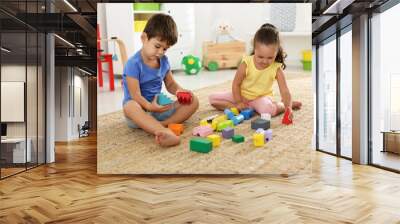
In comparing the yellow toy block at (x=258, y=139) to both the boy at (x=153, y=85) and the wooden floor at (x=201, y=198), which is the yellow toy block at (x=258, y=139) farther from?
the boy at (x=153, y=85)

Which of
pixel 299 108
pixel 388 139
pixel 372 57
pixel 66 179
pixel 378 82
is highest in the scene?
pixel 372 57

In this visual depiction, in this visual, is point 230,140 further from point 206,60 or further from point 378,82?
point 378,82

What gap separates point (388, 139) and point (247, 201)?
115 inches

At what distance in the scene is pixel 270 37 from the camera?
5.17 meters

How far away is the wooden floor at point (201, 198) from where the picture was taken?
314 centimetres

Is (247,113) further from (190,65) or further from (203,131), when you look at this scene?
(190,65)

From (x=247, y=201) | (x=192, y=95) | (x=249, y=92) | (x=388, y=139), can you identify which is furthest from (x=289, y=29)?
(x=247, y=201)

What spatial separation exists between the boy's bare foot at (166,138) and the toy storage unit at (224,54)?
1.04 meters

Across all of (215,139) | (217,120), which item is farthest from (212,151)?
(217,120)

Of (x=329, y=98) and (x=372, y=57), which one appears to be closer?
(x=372, y=57)

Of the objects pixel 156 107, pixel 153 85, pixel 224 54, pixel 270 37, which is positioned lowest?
pixel 156 107

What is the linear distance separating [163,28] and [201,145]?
1601 millimetres

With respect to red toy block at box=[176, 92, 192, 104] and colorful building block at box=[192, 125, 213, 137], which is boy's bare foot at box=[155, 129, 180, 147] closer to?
colorful building block at box=[192, 125, 213, 137]

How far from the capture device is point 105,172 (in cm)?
514
